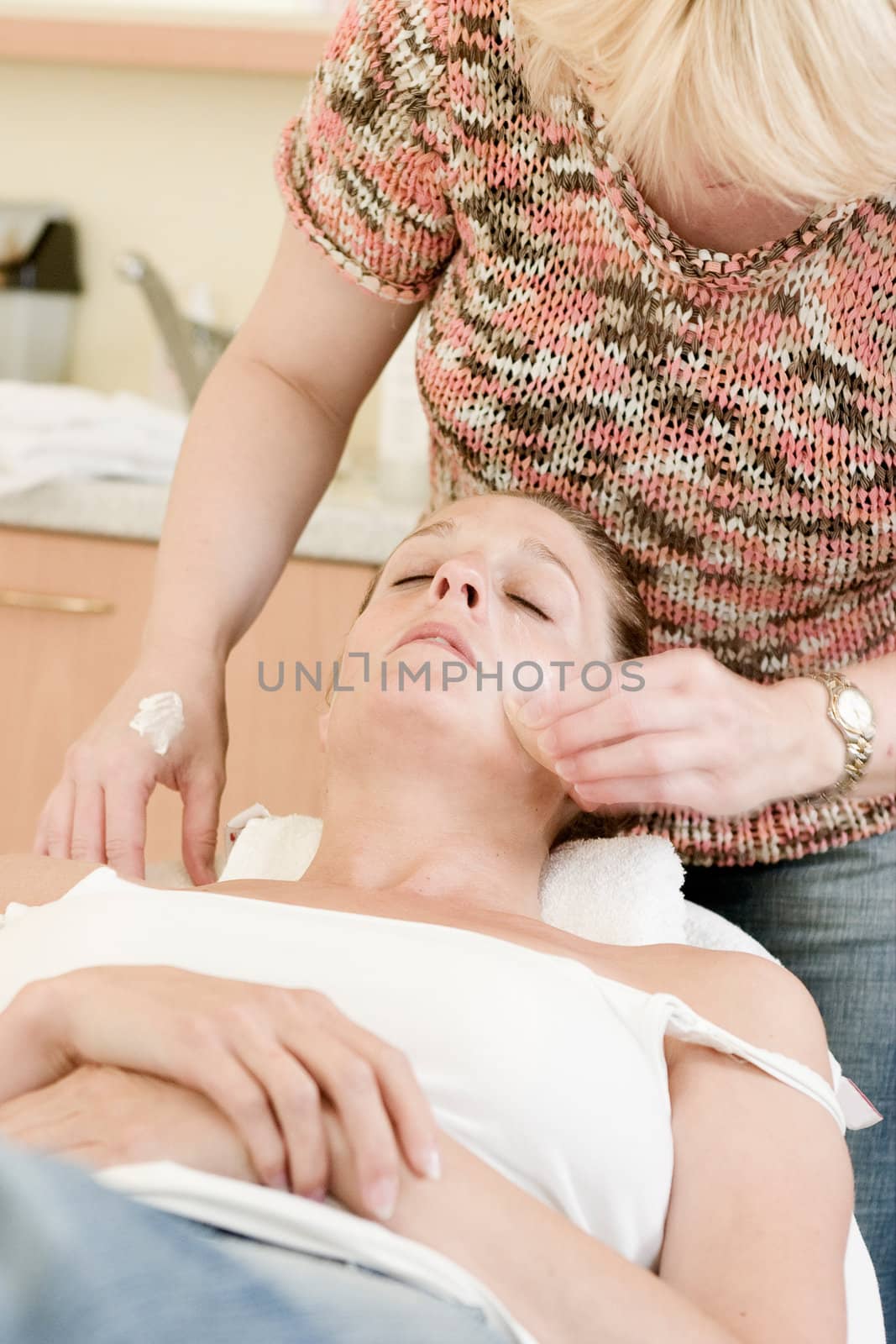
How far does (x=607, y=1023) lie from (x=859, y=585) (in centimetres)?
48

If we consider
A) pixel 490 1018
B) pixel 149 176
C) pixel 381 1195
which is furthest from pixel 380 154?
pixel 149 176

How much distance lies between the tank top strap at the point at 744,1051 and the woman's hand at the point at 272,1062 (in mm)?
226

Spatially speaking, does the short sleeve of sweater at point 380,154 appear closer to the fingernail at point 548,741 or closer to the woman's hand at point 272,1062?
the fingernail at point 548,741

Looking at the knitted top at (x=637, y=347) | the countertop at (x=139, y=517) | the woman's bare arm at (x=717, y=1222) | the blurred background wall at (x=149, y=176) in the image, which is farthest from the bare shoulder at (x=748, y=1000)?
the blurred background wall at (x=149, y=176)

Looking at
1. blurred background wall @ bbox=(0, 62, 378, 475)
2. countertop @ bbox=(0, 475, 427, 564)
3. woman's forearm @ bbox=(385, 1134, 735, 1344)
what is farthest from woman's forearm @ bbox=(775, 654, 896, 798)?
blurred background wall @ bbox=(0, 62, 378, 475)

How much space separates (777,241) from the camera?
1024 mm

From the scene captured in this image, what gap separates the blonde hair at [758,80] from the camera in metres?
0.80

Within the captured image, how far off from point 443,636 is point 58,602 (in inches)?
40.4

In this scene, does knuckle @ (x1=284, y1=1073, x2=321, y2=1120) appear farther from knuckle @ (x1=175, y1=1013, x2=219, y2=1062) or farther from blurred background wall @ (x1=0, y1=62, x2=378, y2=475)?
blurred background wall @ (x1=0, y1=62, x2=378, y2=475)

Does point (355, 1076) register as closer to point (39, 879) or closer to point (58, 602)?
point (39, 879)

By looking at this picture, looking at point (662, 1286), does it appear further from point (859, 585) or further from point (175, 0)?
point (175, 0)

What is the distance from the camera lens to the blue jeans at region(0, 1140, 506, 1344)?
1.73 ft

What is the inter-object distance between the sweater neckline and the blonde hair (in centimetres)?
11

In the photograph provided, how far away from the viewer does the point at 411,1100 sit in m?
0.72
